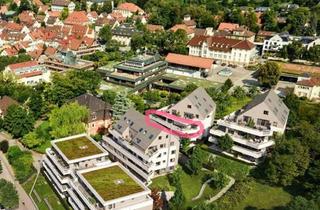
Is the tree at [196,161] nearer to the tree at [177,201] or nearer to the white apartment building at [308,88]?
the tree at [177,201]

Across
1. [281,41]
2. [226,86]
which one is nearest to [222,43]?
[281,41]

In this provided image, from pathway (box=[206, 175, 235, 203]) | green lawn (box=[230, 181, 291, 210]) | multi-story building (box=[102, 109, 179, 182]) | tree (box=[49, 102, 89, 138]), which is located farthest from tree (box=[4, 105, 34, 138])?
green lawn (box=[230, 181, 291, 210])

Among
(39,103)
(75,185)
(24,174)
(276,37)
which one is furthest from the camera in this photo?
(276,37)

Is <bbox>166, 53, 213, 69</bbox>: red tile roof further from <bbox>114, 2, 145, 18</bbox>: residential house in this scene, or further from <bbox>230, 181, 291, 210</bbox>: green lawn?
<bbox>114, 2, 145, 18</bbox>: residential house

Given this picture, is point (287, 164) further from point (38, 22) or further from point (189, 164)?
point (38, 22)

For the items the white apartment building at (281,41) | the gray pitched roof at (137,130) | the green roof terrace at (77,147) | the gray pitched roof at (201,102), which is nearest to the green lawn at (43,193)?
the green roof terrace at (77,147)

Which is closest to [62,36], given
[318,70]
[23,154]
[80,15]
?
[80,15]
